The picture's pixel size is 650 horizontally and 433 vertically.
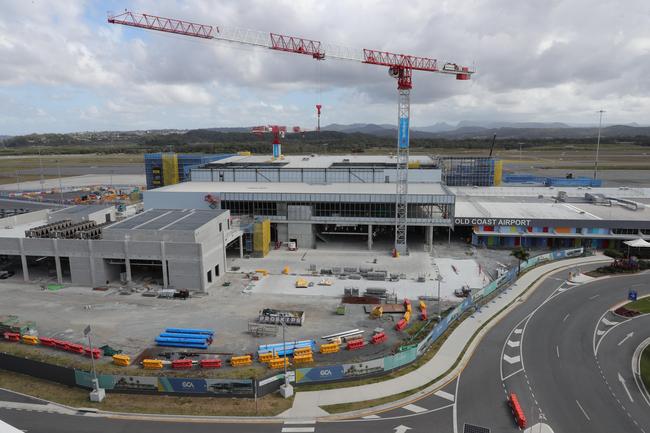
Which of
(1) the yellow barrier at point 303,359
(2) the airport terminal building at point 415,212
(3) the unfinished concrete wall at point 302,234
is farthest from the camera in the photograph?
(3) the unfinished concrete wall at point 302,234

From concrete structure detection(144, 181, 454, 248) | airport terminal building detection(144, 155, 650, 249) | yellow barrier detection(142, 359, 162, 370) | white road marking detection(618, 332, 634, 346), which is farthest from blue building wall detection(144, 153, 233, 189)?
white road marking detection(618, 332, 634, 346)

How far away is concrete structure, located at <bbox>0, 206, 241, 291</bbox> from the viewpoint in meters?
55.6

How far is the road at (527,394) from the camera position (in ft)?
96.9

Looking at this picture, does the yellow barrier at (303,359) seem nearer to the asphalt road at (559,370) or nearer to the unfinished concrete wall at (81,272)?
the asphalt road at (559,370)

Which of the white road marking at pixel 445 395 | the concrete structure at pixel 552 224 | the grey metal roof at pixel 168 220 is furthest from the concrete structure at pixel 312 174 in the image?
the white road marking at pixel 445 395

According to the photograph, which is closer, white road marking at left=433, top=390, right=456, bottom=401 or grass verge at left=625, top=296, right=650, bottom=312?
white road marking at left=433, top=390, right=456, bottom=401

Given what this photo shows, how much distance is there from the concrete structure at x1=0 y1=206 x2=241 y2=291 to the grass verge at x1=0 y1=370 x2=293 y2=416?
2235 centimetres

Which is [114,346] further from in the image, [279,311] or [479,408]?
[479,408]

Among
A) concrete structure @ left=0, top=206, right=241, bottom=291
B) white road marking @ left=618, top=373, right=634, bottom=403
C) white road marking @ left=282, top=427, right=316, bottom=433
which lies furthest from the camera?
concrete structure @ left=0, top=206, right=241, bottom=291

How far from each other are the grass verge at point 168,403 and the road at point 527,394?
3.91ft

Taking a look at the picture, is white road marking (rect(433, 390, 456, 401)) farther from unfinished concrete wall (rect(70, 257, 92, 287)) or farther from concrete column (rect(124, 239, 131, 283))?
unfinished concrete wall (rect(70, 257, 92, 287))

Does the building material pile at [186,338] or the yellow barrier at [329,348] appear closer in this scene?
the yellow barrier at [329,348]

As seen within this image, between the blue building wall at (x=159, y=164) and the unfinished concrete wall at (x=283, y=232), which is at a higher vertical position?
the blue building wall at (x=159, y=164)

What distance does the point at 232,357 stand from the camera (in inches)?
1492
